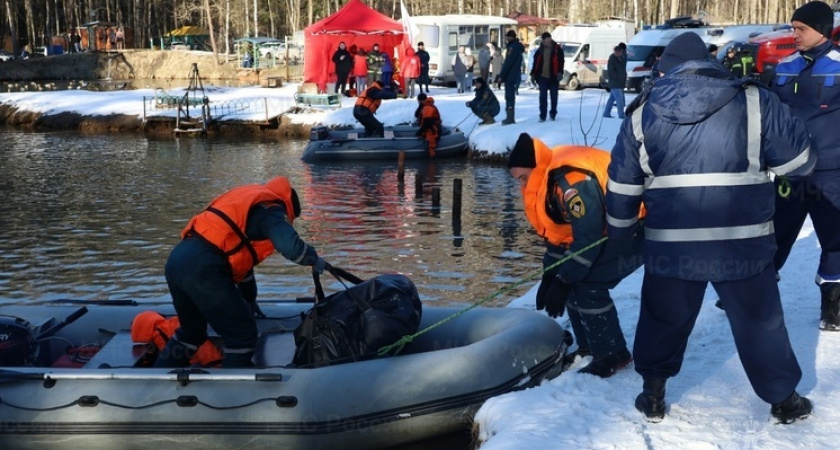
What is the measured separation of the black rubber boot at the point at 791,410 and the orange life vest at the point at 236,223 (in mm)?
2841

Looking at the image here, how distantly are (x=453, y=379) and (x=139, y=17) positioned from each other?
54367 millimetres

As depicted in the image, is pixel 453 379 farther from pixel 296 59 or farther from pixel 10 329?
pixel 296 59

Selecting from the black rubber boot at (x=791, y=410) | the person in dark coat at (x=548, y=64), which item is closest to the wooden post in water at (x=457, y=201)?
the person in dark coat at (x=548, y=64)

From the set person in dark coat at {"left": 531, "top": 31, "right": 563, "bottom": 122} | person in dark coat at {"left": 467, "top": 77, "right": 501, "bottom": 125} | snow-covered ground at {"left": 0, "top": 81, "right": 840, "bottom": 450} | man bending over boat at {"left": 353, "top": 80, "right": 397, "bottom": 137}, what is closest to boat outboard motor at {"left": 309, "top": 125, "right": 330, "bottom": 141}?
man bending over boat at {"left": 353, "top": 80, "right": 397, "bottom": 137}

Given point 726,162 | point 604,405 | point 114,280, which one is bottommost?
point 114,280

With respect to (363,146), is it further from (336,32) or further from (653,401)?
(653,401)

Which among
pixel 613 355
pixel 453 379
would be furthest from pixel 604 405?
pixel 453 379

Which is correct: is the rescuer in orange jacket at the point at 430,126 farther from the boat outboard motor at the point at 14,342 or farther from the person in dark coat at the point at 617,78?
the boat outboard motor at the point at 14,342

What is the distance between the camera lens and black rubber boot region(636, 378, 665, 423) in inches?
178

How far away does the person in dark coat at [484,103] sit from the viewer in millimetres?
20516

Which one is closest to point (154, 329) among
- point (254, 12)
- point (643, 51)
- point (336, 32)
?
point (643, 51)

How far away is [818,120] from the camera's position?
536 cm

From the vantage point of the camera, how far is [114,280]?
10445mm

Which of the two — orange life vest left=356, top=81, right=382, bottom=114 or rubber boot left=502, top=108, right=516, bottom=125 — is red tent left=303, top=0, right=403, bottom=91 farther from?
orange life vest left=356, top=81, right=382, bottom=114
